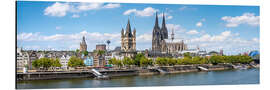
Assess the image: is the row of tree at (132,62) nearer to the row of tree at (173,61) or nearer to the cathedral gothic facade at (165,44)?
the row of tree at (173,61)

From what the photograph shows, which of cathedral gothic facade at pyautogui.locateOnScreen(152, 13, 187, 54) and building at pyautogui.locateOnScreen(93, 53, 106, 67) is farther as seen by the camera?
cathedral gothic facade at pyautogui.locateOnScreen(152, 13, 187, 54)

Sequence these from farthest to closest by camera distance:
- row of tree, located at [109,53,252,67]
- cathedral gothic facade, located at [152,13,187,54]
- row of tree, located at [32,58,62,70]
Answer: cathedral gothic facade, located at [152,13,187,54] < row of tree, located at [109,53,252,67] < row of tree, located at [32,58,62,70]

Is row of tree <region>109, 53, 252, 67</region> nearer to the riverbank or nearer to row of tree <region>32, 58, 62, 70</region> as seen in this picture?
the riverbank

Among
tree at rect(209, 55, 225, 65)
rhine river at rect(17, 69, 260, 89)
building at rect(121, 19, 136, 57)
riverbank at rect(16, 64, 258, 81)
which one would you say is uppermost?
building at rect(121, 19, 136, 57)

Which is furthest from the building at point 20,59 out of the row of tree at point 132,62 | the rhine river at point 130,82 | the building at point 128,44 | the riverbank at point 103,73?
the building at point 128,44

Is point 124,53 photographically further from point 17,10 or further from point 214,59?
point 17,10

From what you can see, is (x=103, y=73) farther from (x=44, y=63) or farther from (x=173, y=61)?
(x=173, y=61)

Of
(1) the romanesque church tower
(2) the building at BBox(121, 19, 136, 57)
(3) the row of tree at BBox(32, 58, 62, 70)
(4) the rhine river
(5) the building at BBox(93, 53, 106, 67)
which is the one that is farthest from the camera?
(1) the romanesque church tower

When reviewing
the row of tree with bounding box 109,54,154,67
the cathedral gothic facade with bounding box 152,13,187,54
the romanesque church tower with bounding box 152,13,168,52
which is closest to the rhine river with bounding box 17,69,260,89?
the row of tree with bounding box 109,54,154,67

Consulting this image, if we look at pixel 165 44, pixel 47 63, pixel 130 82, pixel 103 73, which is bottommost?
pixel 130 82

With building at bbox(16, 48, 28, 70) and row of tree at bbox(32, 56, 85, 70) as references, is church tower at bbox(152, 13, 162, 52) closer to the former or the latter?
row of tree at bbox(32, 56, 85, 70)

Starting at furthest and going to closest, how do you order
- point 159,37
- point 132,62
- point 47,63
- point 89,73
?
point 159,37, point 132,62, point 47,63, point 89,73

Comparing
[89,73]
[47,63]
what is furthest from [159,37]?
[89,73]

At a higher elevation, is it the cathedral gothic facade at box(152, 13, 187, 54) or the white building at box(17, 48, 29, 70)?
the cathedral gothic facade at box(152, 13, 187, 54)
